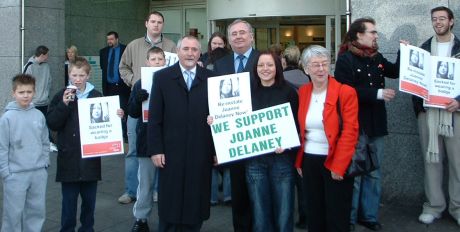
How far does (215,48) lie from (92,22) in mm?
7603

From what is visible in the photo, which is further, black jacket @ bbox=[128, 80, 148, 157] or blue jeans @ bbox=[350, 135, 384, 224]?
blue jeans @ bbox=[350, 135, 384, 224]

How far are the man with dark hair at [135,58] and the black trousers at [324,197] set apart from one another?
2625 mm

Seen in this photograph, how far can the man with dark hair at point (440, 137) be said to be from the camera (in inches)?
230

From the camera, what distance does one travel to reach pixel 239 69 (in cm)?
561

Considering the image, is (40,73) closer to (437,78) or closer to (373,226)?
(373,226)

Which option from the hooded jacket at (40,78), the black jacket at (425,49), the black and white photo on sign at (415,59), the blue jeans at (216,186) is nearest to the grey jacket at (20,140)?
the blue jeans at (216,186)

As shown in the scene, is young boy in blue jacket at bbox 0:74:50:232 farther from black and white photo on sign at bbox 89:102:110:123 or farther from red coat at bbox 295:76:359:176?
red coat at bbox 295:76:359:176

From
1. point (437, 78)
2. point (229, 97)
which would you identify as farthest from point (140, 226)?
point (437, 78)

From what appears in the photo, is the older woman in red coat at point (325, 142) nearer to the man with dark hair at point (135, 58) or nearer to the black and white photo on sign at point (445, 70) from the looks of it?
the black and white photo on sign at point (445, 70)

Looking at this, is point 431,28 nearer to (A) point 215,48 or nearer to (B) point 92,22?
(A) point 215,48

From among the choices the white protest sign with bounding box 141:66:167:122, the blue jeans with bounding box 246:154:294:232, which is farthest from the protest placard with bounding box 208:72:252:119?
the white protest sign with bounding box 141:66:167:122

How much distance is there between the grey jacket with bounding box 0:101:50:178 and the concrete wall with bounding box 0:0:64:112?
6.09 meters

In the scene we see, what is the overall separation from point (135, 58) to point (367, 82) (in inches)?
113

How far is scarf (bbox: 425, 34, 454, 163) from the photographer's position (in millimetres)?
5844
